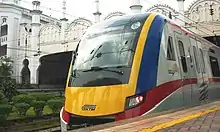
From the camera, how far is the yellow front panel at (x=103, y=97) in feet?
20.9

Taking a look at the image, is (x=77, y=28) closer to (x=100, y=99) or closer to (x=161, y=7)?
(x=161, y=7)

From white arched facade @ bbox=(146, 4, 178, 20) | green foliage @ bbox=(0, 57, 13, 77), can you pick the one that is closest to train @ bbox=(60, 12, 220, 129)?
white arched facade @ bbox=(146, 4, 178, 20)

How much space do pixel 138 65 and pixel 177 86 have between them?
5.41ft

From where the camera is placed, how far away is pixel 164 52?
751 cm

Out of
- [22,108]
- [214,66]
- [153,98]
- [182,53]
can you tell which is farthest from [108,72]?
[22,108]

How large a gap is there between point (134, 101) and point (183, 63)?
2.70 metres

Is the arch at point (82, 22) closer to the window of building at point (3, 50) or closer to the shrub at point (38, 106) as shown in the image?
the shrub at point (38, 106)

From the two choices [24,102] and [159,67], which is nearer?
[159,67]

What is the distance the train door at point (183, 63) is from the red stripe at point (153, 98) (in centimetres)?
58

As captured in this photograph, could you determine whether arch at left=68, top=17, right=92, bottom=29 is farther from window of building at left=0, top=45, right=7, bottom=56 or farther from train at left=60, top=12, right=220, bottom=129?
train at left=60, top=12, right=220, bottom=129

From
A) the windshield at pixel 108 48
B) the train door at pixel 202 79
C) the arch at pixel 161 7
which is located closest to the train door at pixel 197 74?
the train door at pixel 202 79

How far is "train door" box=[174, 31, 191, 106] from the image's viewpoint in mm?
8453

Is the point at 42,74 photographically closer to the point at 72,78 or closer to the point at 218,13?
the point at 218,13

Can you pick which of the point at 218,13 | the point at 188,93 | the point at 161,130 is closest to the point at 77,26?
the point at 218,13
